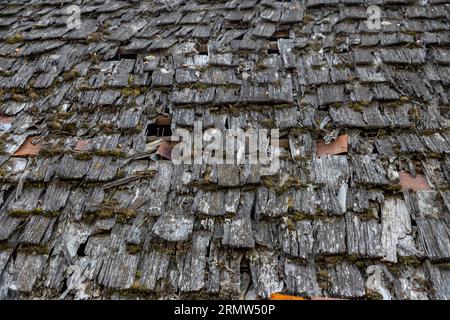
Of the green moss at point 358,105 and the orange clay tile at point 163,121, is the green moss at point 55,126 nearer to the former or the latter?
the orange clay tile at point 163,121

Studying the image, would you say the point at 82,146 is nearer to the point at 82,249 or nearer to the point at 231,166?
the point at 82,249

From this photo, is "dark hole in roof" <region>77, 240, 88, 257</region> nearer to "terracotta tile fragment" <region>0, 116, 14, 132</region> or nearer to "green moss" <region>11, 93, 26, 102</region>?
"terracotta tile fragment" <region>0, 116, 14, 132</region>

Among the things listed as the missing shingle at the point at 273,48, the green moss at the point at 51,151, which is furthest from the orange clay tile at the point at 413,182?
the green moss at the point at 51,151

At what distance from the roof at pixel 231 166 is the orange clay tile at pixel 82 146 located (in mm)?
31

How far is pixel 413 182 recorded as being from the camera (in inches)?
90.0

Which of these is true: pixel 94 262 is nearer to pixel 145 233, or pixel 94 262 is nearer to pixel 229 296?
pixel 145 233

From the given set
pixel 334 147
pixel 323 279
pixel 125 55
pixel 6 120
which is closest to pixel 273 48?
pixel 334 147

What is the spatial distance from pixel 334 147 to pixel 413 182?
1.70 ft

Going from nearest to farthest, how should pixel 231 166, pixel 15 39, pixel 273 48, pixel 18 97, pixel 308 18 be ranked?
pixel 231 166 → pixel 18 97 → pixel 273 48 → pixel 308 18 → pixel 15 39

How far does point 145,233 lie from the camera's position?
7.14 ft

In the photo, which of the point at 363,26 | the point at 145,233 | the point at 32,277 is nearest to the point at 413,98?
the point at 363,26

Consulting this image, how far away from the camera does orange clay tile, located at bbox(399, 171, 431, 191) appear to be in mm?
2260

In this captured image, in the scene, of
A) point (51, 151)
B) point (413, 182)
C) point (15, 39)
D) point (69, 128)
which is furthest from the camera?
point (15, 39)

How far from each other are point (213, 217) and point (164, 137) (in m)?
0.75
